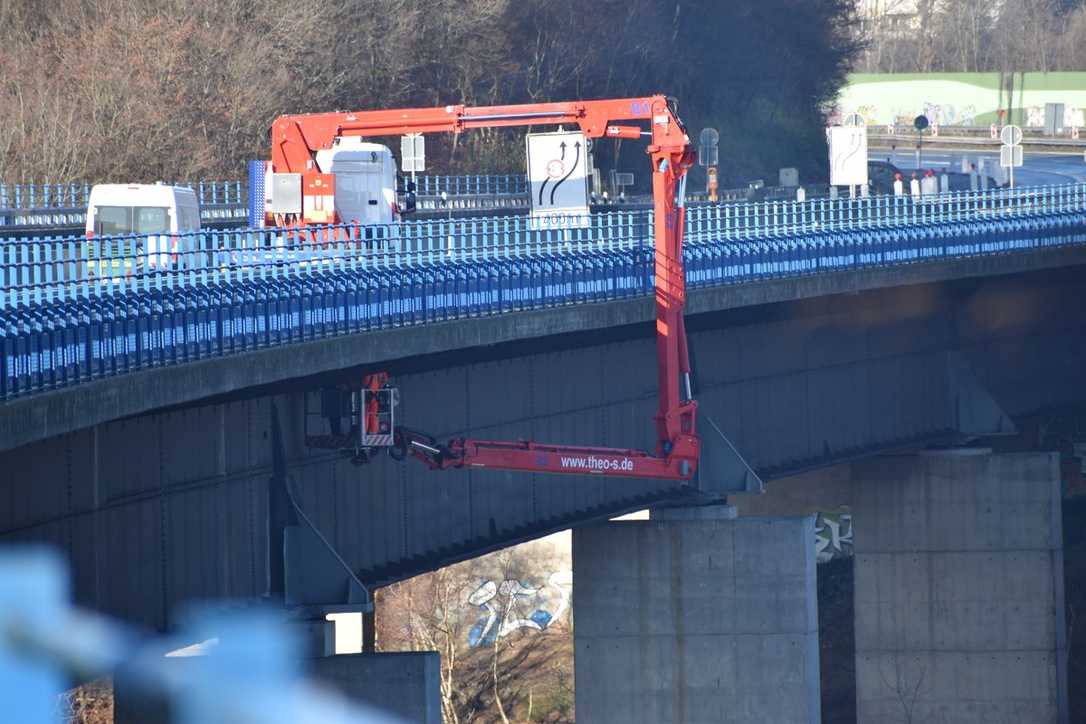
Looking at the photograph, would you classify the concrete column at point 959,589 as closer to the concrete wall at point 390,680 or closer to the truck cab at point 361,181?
the truck cab at point 361,181

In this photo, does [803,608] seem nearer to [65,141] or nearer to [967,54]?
[65,141]

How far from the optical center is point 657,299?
104 feet

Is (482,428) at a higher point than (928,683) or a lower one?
higher

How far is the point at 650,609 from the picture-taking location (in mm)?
36000

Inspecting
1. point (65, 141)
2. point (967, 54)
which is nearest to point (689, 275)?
point (65, 141)

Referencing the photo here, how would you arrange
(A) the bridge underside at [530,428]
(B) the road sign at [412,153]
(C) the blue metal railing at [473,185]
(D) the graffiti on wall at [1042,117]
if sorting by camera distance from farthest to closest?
(D) the graffiti on wall at [1042,117], (C) the blue metal railing at [473,185], (B) the road sign at [412,153], (A) the bridge underside at [530,428]

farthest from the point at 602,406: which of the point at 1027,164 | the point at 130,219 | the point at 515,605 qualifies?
the point at 1027,164

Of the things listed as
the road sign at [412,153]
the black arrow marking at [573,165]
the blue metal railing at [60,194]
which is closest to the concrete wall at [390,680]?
the black arrow marking at [573,165]

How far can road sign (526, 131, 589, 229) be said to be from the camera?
39656 mm

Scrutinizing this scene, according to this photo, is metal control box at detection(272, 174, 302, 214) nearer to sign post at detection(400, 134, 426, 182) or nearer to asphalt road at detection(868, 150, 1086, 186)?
sign post at detection(400, 134, 426, 182)

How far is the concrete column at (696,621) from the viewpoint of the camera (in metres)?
35.6

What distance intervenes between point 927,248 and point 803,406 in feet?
11.8

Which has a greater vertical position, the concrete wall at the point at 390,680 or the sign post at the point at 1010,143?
the sign post at the point at 1010,143

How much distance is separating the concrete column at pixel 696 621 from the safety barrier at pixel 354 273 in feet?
14.4
